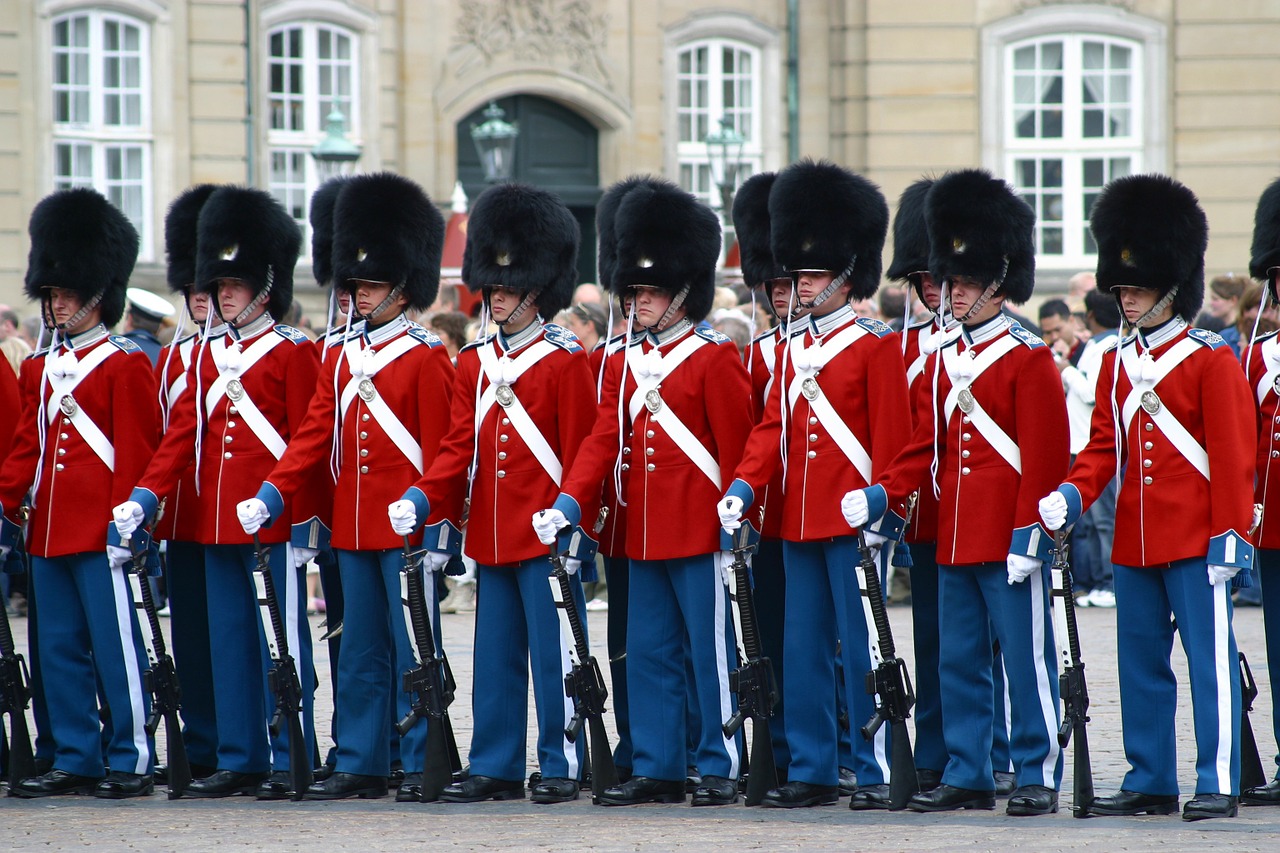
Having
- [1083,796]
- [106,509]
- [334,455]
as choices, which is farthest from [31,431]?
[1083,796]

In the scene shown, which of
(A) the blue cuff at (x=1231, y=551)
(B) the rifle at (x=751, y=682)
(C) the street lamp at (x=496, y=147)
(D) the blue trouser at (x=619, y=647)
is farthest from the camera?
(C) the street lamp at (x=496, y=147)

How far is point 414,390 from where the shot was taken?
6.87 metres

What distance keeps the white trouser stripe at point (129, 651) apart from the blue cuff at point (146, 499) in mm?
262

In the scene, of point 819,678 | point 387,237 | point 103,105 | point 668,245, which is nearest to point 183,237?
point 387,237

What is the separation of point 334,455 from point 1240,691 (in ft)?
9.31

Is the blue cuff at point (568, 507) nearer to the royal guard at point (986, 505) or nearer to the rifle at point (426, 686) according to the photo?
the rifle at point (426, 686)

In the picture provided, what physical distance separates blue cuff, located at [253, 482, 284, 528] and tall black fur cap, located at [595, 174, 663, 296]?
4.03 ft

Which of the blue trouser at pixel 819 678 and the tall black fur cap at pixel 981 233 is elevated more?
the tall black fur cap at pixel 981 233

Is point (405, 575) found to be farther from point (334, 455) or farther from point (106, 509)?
point (106, 509)

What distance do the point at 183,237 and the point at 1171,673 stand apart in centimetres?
358

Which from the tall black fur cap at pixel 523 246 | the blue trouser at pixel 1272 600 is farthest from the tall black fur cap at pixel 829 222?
the blue trouser at pixel 1272 600

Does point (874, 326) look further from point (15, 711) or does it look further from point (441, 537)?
point (15, 711)

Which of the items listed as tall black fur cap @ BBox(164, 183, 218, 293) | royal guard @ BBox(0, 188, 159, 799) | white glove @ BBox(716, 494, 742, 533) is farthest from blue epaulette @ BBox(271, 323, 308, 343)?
white glove @ BBox(716, 494, 742, 533)

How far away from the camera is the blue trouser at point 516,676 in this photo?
6695mm
